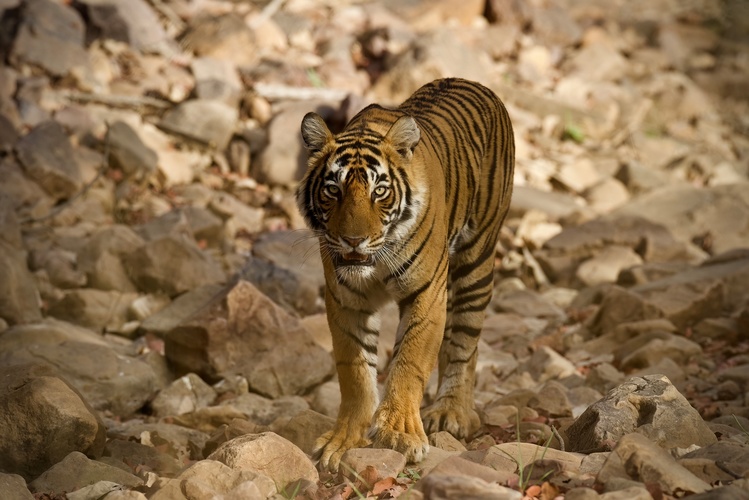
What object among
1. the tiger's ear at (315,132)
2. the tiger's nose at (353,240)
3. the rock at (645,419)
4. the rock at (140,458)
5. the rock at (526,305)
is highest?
the tiger's ear at (315,132)

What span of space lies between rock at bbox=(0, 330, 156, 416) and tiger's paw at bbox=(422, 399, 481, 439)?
1.94 metres

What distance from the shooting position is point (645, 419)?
409cm

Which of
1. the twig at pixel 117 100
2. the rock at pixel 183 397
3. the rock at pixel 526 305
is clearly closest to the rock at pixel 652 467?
the rock at pixel 183 397

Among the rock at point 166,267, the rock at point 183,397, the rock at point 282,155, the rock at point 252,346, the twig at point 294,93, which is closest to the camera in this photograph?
the rock at point 183,397

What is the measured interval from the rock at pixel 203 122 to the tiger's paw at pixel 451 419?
6986mm

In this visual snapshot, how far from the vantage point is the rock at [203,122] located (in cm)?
1133

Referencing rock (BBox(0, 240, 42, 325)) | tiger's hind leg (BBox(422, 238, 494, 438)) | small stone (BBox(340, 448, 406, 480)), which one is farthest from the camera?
rock (BBox(0, 240, 42, 325))

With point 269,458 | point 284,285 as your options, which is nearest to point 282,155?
point 284,285

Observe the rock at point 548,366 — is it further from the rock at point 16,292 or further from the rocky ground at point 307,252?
the rock at point 16,292

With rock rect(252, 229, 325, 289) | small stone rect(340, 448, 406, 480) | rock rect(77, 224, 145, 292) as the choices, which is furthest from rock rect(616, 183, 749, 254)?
small stone rect(340, 448, 406, 480)

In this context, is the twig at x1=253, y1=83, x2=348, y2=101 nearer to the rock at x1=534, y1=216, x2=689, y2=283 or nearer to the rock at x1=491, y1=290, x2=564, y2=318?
the rock at x1=534, y1=216, x2=689, y2=283

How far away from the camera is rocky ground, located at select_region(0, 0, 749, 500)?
3.98m

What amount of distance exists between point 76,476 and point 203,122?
25.4ft

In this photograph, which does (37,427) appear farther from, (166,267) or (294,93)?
(294,93)
